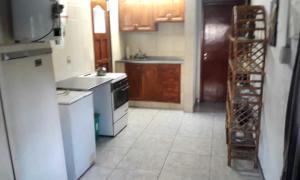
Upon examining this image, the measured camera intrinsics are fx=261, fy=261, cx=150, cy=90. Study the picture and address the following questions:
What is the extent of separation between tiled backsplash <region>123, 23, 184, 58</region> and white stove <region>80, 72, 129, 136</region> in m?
1.60

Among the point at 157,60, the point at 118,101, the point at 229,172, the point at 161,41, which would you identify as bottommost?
the point at 229,172

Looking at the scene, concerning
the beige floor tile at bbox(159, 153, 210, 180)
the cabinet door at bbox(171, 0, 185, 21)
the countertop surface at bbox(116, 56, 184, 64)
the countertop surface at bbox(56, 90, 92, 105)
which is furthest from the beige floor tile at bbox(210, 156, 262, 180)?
the cabinet door at bbox(171, 0, 185, 21)

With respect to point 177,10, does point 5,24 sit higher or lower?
lower

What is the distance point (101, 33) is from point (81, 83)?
4.91 ft

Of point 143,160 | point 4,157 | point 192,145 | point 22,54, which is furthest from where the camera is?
point 192,145

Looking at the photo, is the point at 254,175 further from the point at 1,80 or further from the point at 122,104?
the point at 1,80

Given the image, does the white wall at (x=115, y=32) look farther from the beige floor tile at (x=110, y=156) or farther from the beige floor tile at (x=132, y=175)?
the beige floor tile at (x=132, y=175)

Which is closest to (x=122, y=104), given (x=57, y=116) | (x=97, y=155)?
(x=97, y=155)

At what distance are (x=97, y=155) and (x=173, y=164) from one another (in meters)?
0.97

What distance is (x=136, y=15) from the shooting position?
5.10m

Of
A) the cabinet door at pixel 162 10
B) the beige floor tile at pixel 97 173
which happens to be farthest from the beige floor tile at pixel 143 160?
the cabinet door at pixel 162 10

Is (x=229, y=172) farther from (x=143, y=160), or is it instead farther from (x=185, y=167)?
(x=143, y=160)

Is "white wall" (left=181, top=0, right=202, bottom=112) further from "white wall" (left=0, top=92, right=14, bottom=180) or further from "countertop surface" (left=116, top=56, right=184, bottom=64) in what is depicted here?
"white wall" (left=0, top=92, right=14, bottom=180)

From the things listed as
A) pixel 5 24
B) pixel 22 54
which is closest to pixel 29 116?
pixel 22 54
